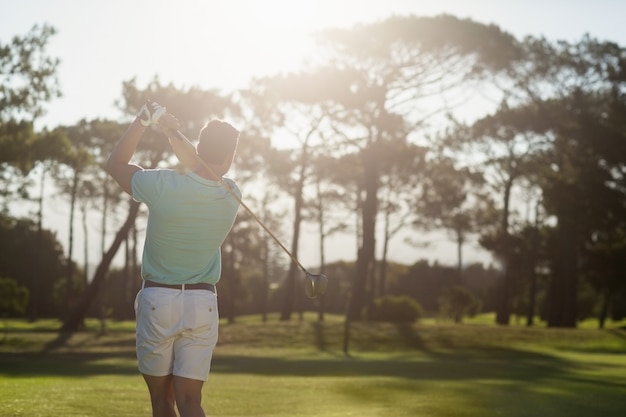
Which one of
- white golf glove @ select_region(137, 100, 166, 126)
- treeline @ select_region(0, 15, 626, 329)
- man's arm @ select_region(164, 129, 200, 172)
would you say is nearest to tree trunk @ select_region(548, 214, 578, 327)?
treeline @ select_region(0, 15, 626, 329)

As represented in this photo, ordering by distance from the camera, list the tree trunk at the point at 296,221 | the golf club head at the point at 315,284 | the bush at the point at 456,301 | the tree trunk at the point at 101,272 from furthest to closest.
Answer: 1. the bush at the point at 456,301
2. the tree trunk at the point at 296,221
3. the tree trunk at the point at 101,272
4. the golf club head at the point at 315,284

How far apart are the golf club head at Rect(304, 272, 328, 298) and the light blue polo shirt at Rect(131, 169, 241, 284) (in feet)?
2.14

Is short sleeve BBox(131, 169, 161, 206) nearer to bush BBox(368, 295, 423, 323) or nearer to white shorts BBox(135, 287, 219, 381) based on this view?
white shorts BBox(135, 287, 219, 381)

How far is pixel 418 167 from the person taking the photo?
58.9 m

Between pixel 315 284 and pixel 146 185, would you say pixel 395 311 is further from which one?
pixel 146 185

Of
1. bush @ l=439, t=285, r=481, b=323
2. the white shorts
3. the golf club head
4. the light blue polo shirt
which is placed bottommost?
the white shorts

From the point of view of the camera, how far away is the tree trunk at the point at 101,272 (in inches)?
1750

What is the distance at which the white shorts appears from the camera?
20.2 ft

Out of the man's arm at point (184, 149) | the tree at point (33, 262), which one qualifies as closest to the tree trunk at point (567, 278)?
the tree at point (33, 262)

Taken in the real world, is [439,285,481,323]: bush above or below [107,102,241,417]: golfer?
above

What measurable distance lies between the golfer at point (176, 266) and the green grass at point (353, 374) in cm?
528

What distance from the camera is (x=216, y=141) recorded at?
20.8 ft


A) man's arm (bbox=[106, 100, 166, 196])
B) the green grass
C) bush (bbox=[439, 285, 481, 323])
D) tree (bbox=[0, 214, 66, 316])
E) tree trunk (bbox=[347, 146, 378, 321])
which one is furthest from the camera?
tree (bbox=[0, 214, 66, 316])

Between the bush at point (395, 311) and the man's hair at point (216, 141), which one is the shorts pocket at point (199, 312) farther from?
the bush at point (395, 311)
